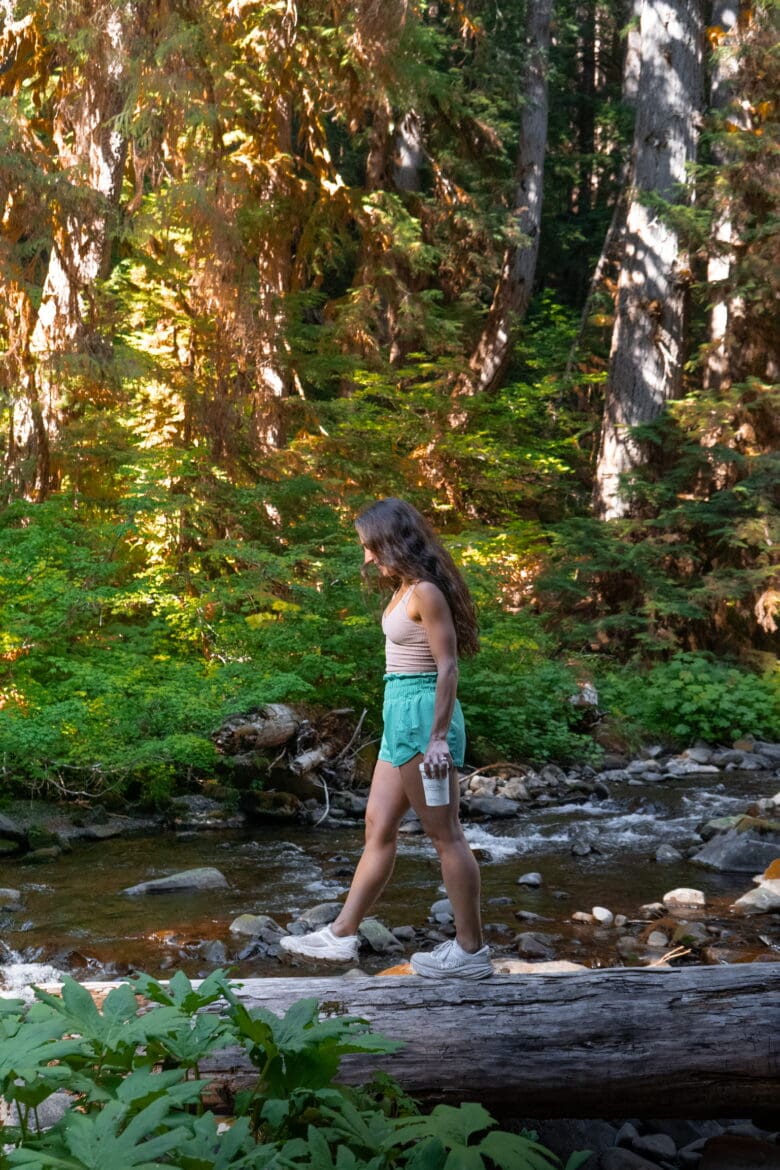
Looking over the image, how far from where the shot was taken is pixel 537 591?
46.7 feet

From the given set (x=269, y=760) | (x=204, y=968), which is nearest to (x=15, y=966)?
(x=204, y=968)

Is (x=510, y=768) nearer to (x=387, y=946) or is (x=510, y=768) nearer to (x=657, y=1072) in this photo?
(x=387, y=946)

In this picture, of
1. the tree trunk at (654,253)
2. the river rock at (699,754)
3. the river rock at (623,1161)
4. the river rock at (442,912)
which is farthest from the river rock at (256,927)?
the tree trunk at (654,253)

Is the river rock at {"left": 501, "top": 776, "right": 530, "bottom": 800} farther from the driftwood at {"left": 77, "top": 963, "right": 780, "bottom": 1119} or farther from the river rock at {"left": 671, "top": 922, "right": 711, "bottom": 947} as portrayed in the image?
the driftwood at {"left": 77, "top": 963, "right": 780, "bottom": 1119}

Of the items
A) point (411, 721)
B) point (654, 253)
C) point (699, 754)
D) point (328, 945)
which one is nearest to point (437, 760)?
point (411, 721)

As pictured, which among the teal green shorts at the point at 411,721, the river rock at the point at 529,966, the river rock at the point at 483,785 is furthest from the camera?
the river rock at the point at 483,785

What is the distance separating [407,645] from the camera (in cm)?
409

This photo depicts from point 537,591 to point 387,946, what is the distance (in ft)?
30.7

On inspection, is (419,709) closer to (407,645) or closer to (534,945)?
(407,645)

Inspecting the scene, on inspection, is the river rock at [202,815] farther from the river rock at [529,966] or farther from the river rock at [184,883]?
the river rock at [529,966]

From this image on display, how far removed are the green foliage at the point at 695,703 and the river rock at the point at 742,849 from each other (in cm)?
435

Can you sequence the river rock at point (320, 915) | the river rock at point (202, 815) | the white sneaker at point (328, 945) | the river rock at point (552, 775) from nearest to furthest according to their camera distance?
the white sneaker at point (328, 945) < the river rock at point (320, 915) < the river rock at point (202, 815) < the river rock at point (552, 775)

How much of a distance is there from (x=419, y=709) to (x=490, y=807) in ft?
15.8

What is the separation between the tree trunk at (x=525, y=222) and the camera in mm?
19672
